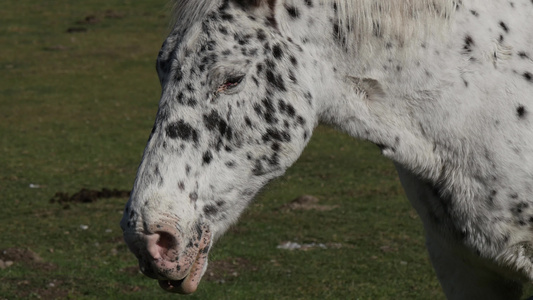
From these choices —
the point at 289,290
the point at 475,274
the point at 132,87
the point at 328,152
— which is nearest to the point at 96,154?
the point at 328,152

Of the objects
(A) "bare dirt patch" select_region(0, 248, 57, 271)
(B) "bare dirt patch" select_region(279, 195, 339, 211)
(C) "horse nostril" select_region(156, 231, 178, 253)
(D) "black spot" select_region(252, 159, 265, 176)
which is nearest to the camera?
(C) "horse nostril" select_region(156, 231, 178, 253)

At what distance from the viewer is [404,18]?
10.8 feet

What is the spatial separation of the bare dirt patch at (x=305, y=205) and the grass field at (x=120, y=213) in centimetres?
6

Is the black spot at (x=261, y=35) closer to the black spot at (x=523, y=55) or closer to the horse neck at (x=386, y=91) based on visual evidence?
the horse neck at (x=386, y=91)

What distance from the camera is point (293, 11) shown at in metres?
3.27

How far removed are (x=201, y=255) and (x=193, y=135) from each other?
1.46 ft

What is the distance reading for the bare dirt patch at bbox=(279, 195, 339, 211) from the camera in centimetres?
1177

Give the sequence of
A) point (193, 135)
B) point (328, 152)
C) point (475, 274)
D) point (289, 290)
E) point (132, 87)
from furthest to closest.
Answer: point (132, 87)
point (328, 152)
point (289, 290)
point (475, 274)
point (193, 135)

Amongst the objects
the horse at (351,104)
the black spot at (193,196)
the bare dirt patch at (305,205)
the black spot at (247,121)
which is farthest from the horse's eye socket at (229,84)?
the bare dirt patch at (305,205)

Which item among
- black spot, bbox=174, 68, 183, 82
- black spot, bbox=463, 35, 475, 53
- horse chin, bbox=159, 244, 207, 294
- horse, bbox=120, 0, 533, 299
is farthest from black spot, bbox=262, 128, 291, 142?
black spot, bbox=463, 35, 475, 53

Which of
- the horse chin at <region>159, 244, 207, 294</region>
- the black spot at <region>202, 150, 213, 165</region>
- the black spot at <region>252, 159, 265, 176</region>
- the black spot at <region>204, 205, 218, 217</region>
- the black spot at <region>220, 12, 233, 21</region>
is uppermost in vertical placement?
the black spot at <region>220, 12, 233, 21</region>

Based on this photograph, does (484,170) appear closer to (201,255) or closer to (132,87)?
(201,255)

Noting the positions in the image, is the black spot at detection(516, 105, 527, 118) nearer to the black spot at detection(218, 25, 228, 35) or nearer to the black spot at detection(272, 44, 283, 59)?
the black spot at detection(272, 44, 283, 59)

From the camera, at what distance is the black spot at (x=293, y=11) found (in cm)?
326
